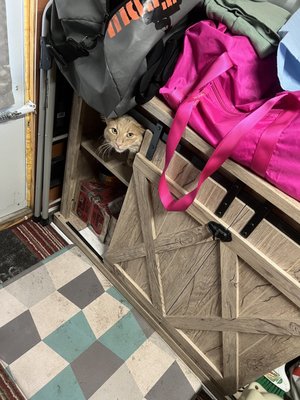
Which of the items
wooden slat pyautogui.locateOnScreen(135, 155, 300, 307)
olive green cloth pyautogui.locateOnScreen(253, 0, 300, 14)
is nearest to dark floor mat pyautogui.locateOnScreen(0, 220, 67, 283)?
wooden slat pyautogui.locateOnScreen(135, 155, 300, 307)

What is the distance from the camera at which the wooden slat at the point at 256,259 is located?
0.83m

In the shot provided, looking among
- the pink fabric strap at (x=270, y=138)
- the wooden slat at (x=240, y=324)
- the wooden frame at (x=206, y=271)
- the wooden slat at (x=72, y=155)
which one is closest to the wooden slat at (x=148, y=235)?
the wooden frame at (x=206, y=271)

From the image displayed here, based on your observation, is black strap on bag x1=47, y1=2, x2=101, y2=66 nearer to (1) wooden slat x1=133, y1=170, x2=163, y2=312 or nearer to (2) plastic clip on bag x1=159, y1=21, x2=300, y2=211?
(2) plastic clip on bag x1=159, y1=21, x2=300, y2=211

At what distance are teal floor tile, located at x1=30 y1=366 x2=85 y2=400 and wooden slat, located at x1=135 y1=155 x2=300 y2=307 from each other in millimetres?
802

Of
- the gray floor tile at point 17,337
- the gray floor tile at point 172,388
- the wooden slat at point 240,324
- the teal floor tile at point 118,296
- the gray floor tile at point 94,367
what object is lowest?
the gray floor tile at point 172,388

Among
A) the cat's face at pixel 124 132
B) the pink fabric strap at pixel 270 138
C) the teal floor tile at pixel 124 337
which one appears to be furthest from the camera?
the teal floor tile at pixel 124 337

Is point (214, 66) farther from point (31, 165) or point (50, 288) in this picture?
point (50, 288)

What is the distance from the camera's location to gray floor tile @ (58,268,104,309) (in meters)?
1.40

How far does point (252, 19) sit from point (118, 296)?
122cm

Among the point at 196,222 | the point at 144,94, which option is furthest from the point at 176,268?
the point at 144,94

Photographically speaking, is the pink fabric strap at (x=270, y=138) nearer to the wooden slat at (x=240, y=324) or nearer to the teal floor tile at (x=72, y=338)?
the wooden slat at (x=240, y=324)

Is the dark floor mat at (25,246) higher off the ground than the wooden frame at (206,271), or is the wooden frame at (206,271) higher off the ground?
the wooden frame at (206,271)

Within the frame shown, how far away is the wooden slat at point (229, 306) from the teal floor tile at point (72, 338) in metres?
0.55

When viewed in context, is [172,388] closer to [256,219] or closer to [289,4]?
[256,219]
